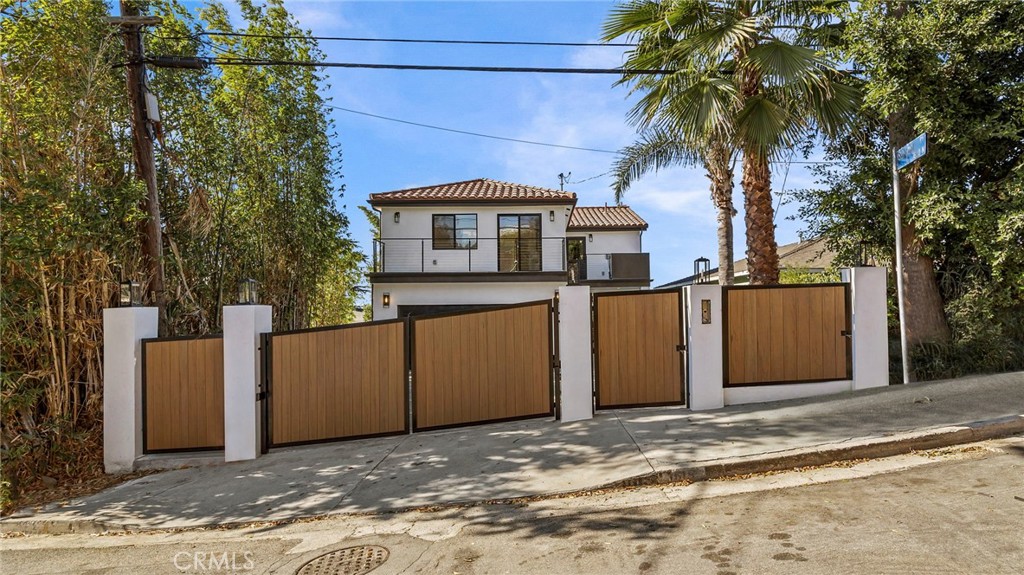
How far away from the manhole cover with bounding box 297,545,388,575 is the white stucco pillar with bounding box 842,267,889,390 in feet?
21.6

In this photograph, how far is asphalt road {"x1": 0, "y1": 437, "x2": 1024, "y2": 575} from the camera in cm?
326

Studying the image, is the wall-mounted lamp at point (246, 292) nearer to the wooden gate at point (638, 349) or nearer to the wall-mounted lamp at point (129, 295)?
the wall-mounted lamp at point (129, 295)

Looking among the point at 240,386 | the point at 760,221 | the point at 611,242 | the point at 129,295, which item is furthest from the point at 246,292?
the point at 611,242

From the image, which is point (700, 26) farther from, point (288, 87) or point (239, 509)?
point (239, 509)

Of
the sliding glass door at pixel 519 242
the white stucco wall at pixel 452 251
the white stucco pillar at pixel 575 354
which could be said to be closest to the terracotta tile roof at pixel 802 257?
the white stucco wall at pixel 452 251

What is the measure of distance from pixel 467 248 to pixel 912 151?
1265cm

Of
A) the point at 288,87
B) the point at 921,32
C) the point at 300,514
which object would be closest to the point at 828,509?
the point at 300,514

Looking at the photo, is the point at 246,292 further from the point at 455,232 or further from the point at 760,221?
the point at 455,232

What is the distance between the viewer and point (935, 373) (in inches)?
318

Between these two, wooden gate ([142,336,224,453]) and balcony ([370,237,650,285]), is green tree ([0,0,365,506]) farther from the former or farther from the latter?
balcony ([370,237,650,285])

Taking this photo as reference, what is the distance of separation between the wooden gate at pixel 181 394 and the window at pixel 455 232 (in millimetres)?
10950

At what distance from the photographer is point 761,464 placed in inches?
Result: 192

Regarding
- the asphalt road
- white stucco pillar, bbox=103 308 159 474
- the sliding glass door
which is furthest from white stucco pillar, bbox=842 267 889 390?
the sliding glass door

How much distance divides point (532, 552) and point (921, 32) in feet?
28.5
